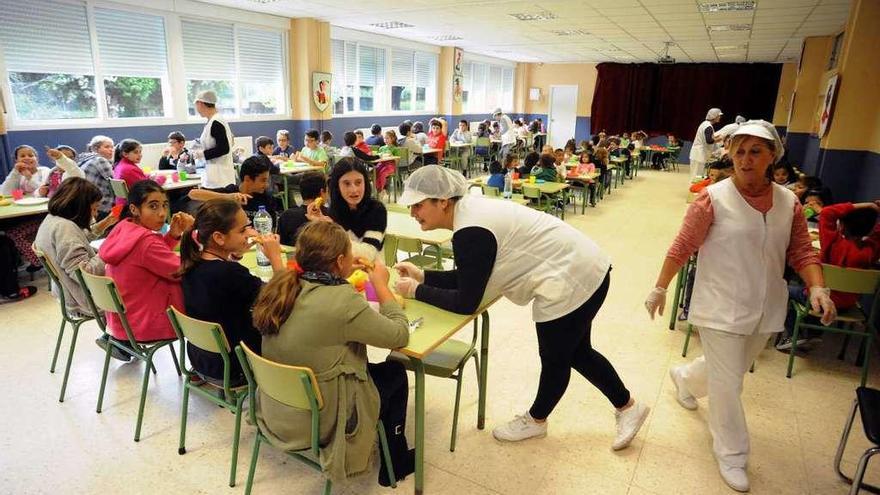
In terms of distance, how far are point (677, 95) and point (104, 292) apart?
17.0 m

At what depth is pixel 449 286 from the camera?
2180mm

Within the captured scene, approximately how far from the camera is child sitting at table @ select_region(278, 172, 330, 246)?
311 cm

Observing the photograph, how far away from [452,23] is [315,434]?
9025 mm

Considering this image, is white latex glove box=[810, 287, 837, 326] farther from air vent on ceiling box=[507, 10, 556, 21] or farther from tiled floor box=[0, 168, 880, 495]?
air vent on ceiling box=[507, 10, 556, 21]

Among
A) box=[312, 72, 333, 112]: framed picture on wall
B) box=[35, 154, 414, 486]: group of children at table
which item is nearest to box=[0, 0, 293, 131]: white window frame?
box=[312, 72, 333, 112]: framed picture on wall

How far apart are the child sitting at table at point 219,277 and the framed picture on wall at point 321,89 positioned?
7977mm

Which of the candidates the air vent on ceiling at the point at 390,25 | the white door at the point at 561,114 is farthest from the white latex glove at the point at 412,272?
the white door at the point at 561,114

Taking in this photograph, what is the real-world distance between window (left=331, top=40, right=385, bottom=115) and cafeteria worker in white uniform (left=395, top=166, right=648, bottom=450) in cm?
934

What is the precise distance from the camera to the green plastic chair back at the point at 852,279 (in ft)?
9.22

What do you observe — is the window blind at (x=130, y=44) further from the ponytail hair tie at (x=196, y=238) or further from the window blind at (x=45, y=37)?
the ponytail hair tie at (x=196, y=238)

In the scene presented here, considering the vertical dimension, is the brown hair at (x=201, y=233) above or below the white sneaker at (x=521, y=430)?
above

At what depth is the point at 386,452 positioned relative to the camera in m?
2.05

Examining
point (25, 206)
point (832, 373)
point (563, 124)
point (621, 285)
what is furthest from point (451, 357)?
point (563, 124)

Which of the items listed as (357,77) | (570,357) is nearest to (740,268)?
(570,357)
